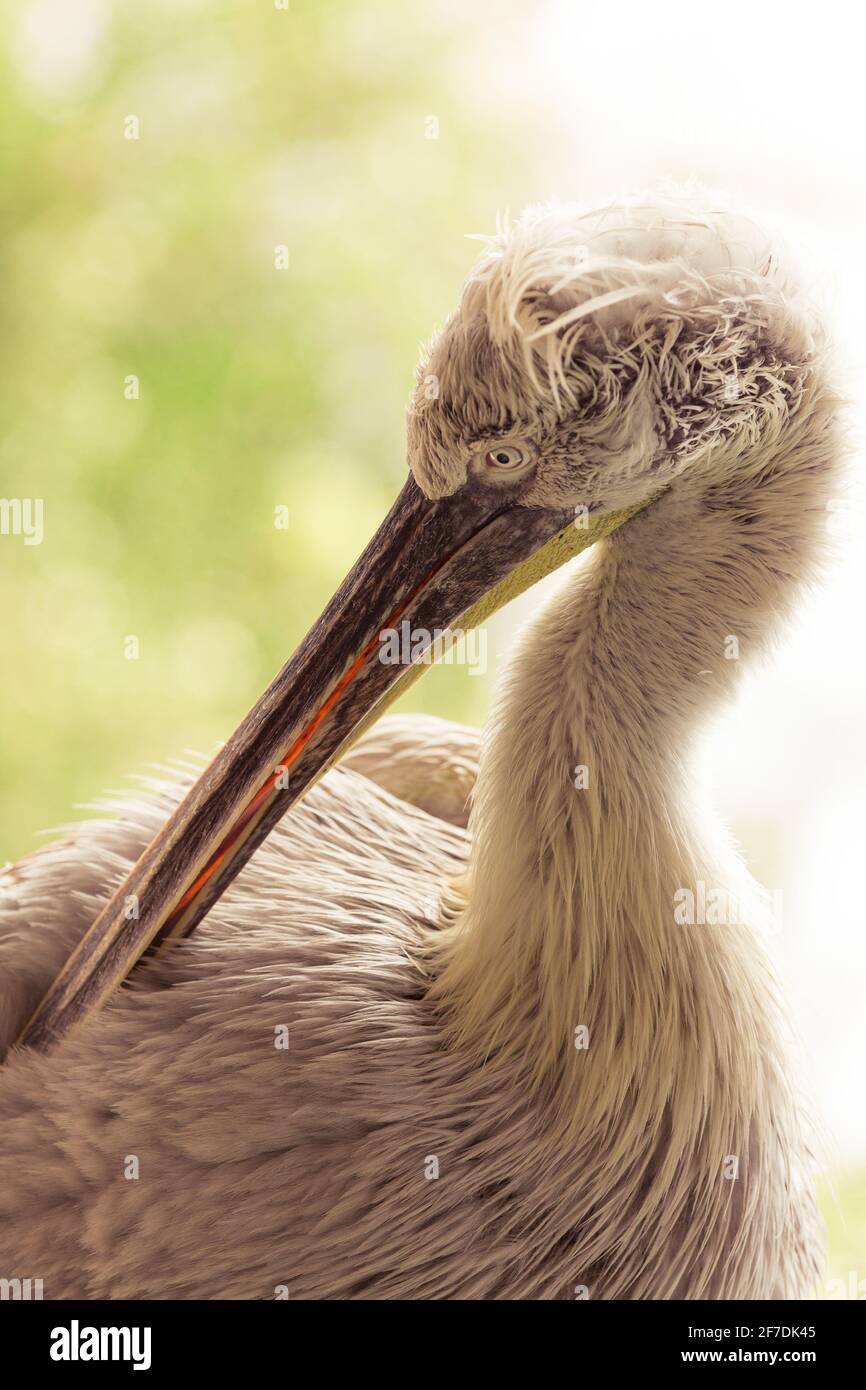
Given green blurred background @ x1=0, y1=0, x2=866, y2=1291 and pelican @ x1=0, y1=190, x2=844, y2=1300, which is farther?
green blurred background @ x1=0, y1=0, x2=866, y2=1291

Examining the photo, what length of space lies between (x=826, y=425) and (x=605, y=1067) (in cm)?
38

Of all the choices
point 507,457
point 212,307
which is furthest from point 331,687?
point 212,307

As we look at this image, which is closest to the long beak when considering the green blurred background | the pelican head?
the pelican head

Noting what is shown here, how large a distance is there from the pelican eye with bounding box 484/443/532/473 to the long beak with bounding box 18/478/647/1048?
0.02m

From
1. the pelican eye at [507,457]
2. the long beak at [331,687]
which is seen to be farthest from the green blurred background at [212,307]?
the pelican eye at [507,457]

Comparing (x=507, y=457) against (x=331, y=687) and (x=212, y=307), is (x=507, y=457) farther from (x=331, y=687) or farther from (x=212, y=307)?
(x=212, y=307)

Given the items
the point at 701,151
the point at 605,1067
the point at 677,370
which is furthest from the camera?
the point at 701,151

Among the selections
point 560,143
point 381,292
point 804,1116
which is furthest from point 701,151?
point 804,1116

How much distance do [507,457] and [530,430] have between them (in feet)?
0.08

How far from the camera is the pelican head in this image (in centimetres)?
70

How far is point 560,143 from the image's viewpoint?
2043mm

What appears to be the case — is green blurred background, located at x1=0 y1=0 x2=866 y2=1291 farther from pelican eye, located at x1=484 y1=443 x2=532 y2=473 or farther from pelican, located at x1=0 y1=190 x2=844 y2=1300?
pelican eye, located at x1=484 y1=443 x2=532 y2=473

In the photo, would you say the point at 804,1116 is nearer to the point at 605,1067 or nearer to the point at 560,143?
the point at 605,1067
